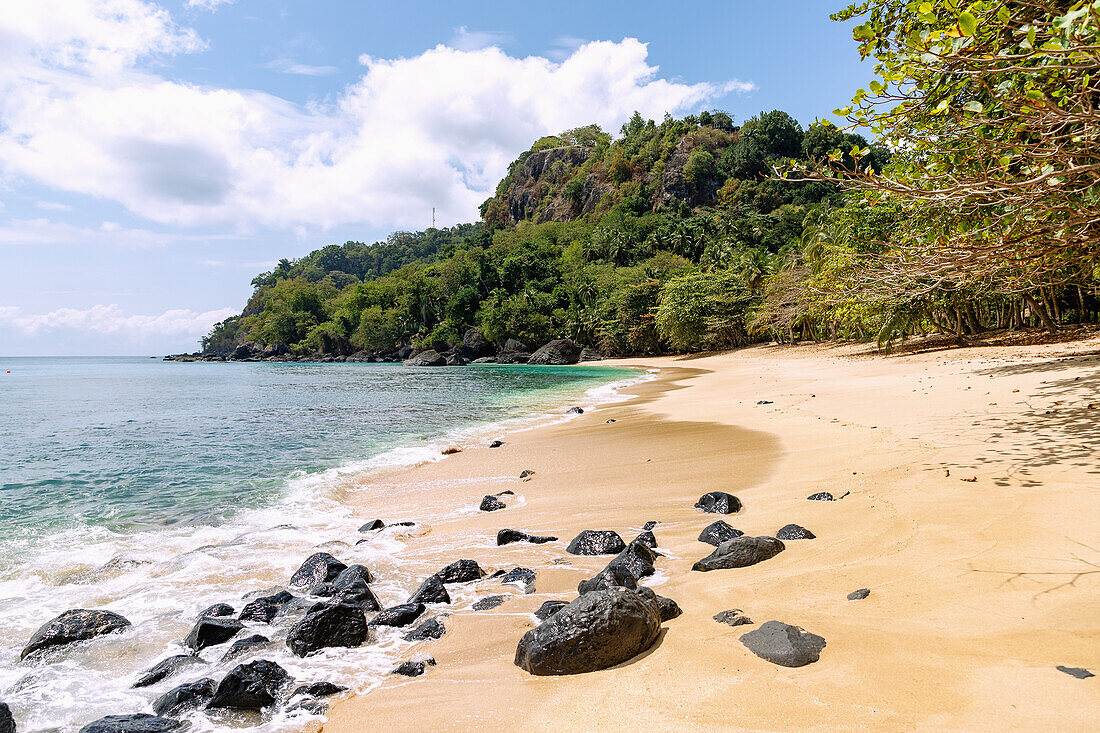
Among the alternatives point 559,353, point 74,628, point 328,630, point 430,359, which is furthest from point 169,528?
point 430,359

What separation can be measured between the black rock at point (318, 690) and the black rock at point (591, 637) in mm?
1242

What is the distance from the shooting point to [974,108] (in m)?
4.37

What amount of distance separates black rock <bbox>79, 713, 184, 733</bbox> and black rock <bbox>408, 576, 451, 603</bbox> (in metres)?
1.94

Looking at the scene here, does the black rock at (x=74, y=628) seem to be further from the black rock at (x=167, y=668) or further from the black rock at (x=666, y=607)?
the black rock at (x=666, y=607)

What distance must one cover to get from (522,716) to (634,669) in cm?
75

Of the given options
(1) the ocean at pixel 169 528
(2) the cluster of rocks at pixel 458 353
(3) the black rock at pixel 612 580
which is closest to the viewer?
(1) the ocean at pixel 169 528

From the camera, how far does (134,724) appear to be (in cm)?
330

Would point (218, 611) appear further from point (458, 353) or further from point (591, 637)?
point (458, 353)

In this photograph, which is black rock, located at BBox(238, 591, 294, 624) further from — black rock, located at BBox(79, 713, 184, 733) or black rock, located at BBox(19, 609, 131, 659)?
black rock, located at BBox(79, 713, 184, 733)

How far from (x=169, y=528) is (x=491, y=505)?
4.89 meters

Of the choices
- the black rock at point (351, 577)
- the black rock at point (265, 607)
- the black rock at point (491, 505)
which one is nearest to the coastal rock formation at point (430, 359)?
the black rock at point (491, 505)

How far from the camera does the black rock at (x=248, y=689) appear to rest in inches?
140

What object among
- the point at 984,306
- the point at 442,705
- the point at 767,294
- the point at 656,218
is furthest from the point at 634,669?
the point at 656,218

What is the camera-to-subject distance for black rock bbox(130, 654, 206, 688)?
13.2ft
